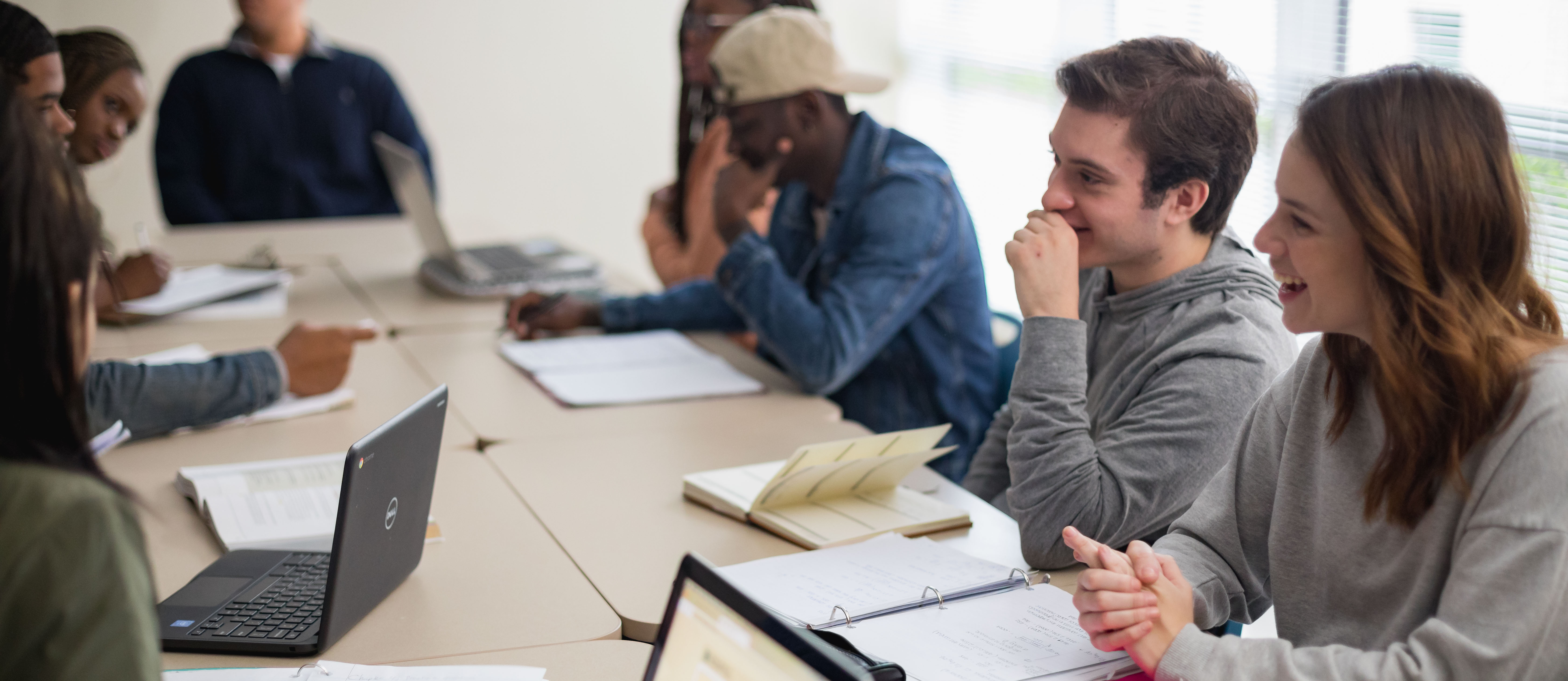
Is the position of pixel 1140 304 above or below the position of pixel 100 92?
below

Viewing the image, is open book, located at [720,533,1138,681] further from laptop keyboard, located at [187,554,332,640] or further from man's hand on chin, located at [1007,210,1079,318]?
laptop keyboard, located at [187,554,332,640]

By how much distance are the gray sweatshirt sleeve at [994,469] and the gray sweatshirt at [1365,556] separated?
516mm

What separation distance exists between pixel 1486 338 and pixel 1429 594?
8.6 inches

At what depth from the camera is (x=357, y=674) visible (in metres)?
1.10

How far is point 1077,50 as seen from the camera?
3.80 m

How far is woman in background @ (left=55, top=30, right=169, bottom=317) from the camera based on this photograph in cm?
160

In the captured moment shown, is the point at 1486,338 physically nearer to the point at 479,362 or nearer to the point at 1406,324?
the point at 1406,324

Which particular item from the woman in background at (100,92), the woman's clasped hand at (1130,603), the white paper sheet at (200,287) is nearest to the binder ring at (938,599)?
the woman's clasped hand at (1130,603)

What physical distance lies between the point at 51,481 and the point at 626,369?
155cm

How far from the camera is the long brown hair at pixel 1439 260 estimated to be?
3.04ft

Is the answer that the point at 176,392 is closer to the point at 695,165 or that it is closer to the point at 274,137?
the point at 695,165

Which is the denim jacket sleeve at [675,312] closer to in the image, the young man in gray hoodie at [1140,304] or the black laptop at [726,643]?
the young man in gray hoodie at [1140,304]

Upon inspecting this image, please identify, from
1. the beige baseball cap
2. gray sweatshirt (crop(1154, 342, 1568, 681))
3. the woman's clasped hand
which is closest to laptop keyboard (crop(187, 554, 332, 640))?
the woman's clasped hand

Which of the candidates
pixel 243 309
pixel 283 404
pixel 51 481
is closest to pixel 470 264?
pixel 243 309
